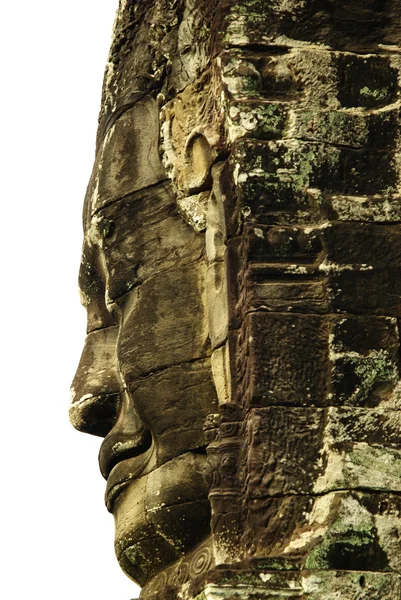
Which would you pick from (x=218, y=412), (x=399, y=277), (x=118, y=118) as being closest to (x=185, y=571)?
(x=218, y=412)

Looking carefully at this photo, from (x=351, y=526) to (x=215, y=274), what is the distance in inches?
68.2

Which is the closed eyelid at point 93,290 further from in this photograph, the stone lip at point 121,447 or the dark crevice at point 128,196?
the stone lip at point 121,447

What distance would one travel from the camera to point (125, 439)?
41.9 feet

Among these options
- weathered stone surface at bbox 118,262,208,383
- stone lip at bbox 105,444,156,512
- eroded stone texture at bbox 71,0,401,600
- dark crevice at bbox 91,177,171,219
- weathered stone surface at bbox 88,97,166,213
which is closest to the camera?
eroded stone texture at bbox 71,0,401,600

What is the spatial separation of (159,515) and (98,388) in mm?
1123

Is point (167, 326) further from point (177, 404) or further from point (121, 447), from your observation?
point (121, 447)

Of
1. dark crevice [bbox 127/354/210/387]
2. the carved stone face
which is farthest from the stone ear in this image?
dark crevice [bbox 127/354/210/387]

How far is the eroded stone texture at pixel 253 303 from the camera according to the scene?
11109 millimetres

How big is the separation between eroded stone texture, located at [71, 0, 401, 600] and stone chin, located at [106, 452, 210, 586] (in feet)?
0.04

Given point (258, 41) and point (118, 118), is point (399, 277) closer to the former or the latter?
point (258, 41)

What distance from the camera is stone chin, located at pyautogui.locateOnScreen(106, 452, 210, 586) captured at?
12.1 m

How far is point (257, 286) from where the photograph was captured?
37.6 ft

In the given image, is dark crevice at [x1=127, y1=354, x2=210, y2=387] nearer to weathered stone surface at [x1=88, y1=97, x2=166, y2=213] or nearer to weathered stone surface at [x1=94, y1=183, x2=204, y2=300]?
weathered stone surface at [x1=94, y1=183, x2=204, y2=300]

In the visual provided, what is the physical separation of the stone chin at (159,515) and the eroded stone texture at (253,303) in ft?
0.04
